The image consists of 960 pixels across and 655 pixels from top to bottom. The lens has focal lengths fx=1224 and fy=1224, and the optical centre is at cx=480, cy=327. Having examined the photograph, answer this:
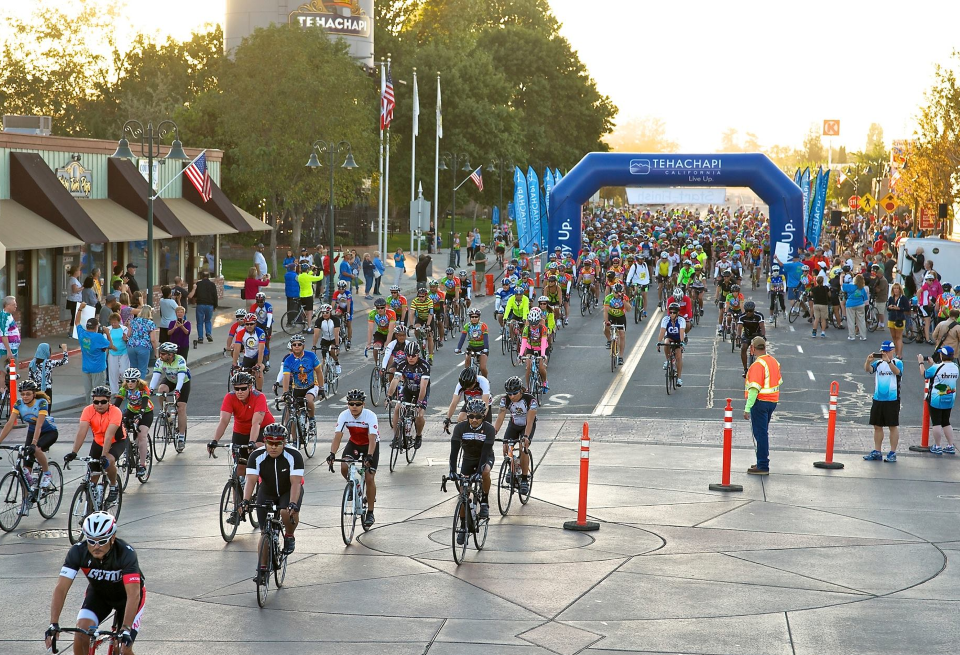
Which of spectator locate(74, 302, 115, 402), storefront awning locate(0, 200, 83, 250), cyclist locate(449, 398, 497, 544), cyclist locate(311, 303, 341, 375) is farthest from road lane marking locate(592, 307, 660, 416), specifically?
storefront awning locate(0, 200, 83, 250)

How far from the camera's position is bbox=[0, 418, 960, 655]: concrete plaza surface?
31.9ft

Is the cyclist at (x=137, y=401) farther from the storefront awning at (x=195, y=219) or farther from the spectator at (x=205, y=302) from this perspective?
the storefront awning at (x=195, y=219)

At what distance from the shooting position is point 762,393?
16.3 metres

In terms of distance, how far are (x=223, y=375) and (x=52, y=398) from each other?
4.54m

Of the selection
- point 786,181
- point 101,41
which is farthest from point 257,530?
point 101,41

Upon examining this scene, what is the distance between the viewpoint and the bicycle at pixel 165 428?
17.2 metres

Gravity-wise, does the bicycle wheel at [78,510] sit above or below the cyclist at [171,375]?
below

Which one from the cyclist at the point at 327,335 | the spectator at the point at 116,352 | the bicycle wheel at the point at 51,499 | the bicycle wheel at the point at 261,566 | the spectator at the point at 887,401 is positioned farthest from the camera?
the cyclist at the point at 327,335

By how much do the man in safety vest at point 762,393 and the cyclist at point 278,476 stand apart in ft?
23.8

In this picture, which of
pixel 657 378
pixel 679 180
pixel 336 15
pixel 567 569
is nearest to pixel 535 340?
pixel 657 378

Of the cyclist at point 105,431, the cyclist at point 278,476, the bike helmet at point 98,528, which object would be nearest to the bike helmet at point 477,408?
the cyclist at point 278,476

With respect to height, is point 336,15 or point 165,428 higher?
point 336,15

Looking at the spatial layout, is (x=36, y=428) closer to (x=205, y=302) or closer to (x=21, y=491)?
(x=21, y=491)

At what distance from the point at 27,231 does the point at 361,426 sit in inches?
719
